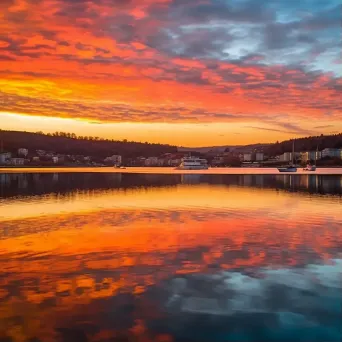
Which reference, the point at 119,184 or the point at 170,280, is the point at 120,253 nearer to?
the point at 170,280

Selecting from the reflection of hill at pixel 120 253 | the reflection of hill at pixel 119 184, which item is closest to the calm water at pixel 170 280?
the reflection of hill at pixel 120 253

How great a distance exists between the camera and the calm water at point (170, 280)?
8.48m

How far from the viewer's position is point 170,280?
11.7 metres

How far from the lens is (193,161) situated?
7357 inches

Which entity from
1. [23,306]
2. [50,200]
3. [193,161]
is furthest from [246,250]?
[193,161]

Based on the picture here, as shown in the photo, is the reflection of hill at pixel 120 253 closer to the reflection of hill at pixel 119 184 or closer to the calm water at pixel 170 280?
the calm water at pixel 170 280

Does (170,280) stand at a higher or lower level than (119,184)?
higher

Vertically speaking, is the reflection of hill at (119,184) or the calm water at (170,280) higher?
the calm water at (170,280)

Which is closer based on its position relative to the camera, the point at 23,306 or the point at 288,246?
the point at 23,306

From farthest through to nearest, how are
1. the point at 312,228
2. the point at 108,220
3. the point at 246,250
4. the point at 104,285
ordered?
1. the point at 108,220
2. the point at 312,228
3. the point at 246,250
4. the point at 104,285

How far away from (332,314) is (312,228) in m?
11.7

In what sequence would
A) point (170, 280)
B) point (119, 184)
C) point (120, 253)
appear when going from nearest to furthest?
point (170, 280) < point (120, 253) < point (119, 184)

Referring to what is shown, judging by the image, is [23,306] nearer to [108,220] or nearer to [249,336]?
[249,336]

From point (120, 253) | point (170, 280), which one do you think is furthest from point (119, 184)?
point (170, 280)
